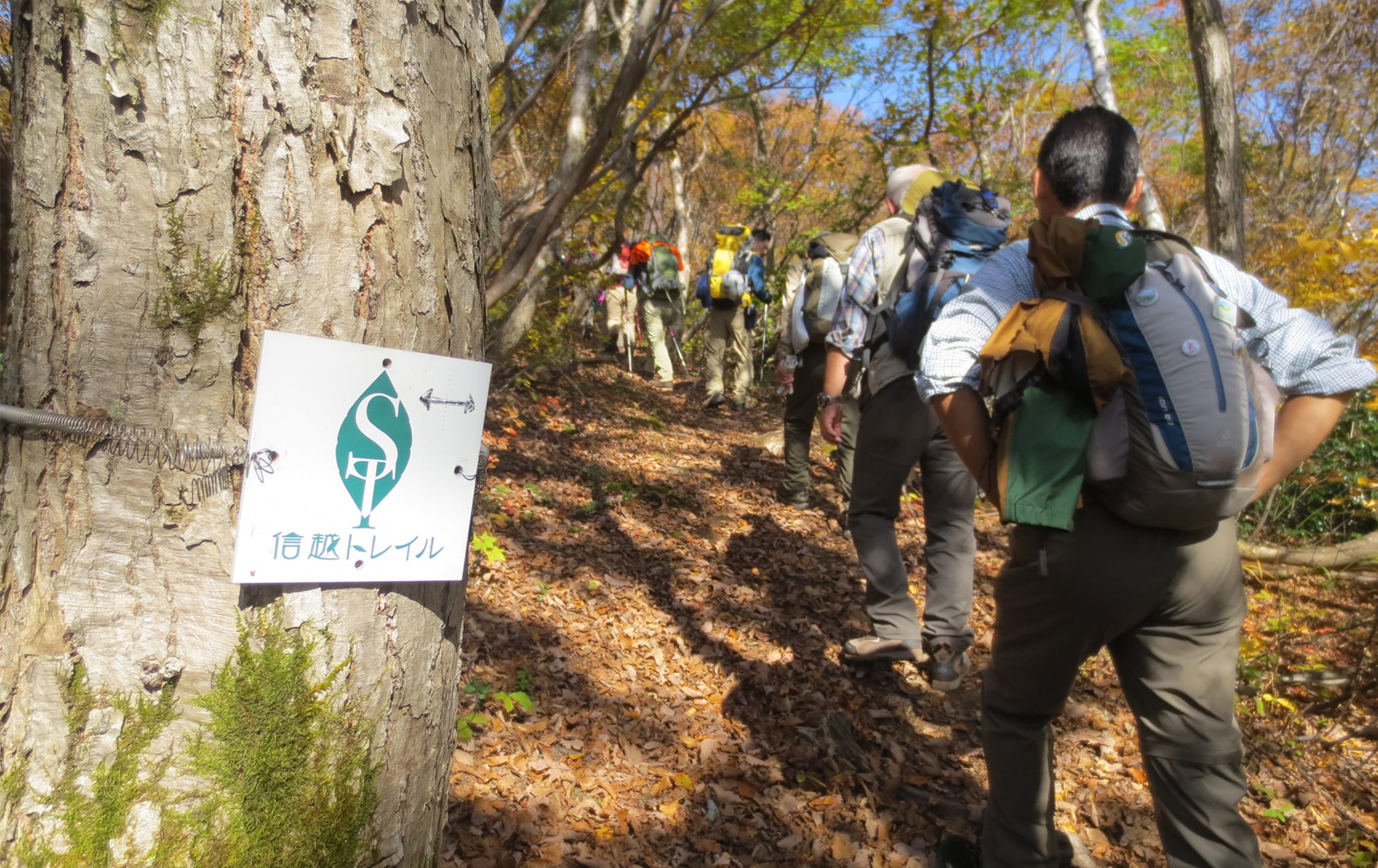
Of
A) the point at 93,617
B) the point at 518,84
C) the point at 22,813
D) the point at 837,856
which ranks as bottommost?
the point at 837,856

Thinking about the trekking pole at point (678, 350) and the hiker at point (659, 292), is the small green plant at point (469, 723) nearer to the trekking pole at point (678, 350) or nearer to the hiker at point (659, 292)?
the hiker at point (659, 292)

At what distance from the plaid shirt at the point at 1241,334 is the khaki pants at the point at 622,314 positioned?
1006 cm

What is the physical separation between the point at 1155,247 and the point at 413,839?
199cm

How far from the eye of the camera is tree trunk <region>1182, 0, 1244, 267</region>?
4887 mm

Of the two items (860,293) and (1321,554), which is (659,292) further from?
(1321,554)

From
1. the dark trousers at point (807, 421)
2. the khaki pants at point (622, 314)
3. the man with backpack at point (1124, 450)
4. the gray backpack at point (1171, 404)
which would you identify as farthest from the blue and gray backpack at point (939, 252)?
the khaki pants at point (622, 314)

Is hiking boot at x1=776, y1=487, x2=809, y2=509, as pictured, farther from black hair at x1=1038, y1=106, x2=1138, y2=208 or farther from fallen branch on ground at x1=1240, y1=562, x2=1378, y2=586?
black hair at x1=1038, y1=106, x2=1138, y2=208

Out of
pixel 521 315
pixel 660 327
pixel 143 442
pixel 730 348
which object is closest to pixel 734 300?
pixel 730 348

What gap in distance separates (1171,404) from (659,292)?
988 centimetres

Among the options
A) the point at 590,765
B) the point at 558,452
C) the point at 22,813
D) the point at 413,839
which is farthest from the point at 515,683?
the point at 558,452

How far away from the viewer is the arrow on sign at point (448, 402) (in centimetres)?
121

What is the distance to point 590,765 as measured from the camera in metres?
3.04

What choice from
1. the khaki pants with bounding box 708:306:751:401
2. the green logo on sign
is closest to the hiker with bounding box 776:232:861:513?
the khaki pants with bounding box 708:306:751:401

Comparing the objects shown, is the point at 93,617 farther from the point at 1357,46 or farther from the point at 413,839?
the point at 1357,46
